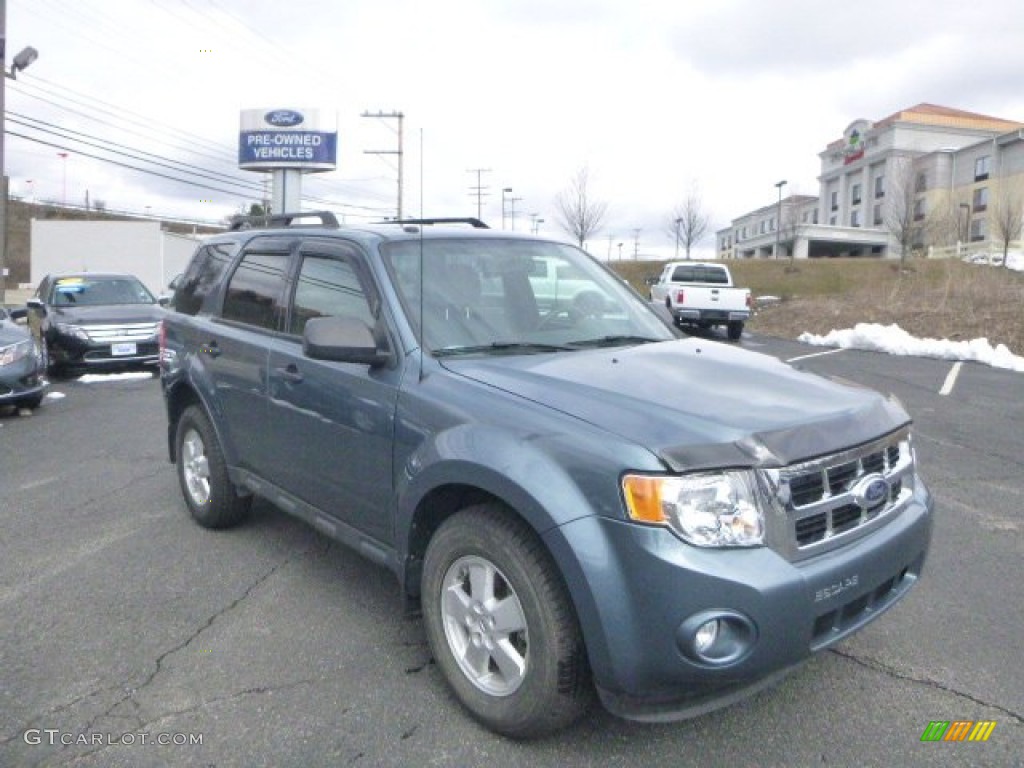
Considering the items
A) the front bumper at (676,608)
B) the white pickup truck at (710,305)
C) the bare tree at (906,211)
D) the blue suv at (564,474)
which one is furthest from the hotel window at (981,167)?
the front bumper at (676,608)

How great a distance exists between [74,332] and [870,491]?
12025 millimetres

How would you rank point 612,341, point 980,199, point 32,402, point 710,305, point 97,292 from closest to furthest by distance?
point 612,341 → point 32,402 → point 97,292 → point 710,305 → point 980,199

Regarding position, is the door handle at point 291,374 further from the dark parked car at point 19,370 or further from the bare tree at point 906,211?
the bare tree at point 906,211

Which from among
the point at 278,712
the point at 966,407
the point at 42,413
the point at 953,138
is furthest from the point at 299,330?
the point at 953,138

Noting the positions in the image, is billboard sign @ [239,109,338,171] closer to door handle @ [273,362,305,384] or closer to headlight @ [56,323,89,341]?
headlight @ [56,323,89,341]

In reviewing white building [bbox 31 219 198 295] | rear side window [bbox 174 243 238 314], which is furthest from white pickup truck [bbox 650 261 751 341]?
white building [bbox 31 219 198 295]

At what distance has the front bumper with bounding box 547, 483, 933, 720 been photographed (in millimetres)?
2363

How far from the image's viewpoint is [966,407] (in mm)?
9531

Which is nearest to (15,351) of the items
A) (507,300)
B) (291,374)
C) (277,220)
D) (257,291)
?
(277,220)

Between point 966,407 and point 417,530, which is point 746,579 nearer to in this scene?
point 417,530

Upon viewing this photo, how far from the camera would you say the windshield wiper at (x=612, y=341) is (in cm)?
360

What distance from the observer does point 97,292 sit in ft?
44.6

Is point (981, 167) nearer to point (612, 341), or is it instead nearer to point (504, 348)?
point (612, 341)

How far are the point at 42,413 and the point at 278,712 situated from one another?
309 inches
